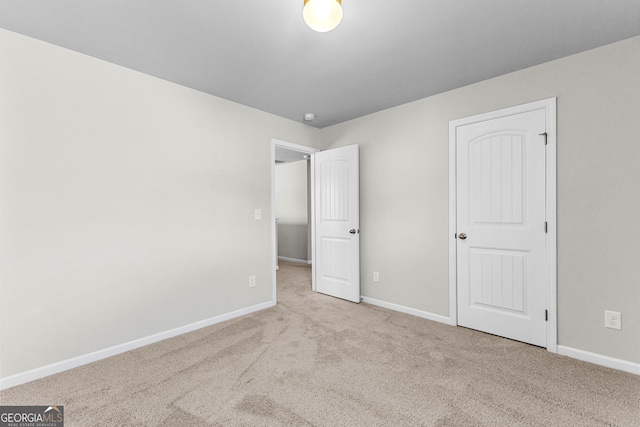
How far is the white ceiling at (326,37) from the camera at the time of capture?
1751 millimetres

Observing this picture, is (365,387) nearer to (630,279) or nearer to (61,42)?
(630,279)

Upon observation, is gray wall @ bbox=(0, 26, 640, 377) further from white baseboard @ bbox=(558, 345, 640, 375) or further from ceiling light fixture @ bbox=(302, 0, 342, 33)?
ceiling light fixture @ bbox=(302, 0, 342, 33)

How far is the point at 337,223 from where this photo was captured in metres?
3.92

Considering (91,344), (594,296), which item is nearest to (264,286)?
(91,344)

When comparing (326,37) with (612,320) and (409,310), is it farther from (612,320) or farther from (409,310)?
(612,320)

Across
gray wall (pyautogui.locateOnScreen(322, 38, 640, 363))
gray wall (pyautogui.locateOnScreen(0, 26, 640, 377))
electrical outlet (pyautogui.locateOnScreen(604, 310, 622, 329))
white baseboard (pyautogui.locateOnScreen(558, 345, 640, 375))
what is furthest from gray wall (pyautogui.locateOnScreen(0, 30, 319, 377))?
electrical outlet (pyautogui.locateOnScreen(604, 310, 622, 329))

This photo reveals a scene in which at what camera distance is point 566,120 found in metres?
2.35

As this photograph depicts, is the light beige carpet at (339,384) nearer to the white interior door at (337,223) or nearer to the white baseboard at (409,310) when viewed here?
the white baseboard at (409,310)

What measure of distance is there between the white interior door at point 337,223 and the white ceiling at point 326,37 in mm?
1193

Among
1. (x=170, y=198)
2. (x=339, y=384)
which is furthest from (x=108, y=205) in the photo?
(x=339, y=384)

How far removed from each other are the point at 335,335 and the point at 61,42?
3.18 meters

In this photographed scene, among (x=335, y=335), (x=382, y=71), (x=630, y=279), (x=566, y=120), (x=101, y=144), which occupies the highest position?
(x=382, y=71)

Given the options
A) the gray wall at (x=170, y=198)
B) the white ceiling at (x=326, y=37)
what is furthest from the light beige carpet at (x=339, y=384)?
the white ceiling at (x=326, y=37)

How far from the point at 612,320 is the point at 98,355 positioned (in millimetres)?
3929
